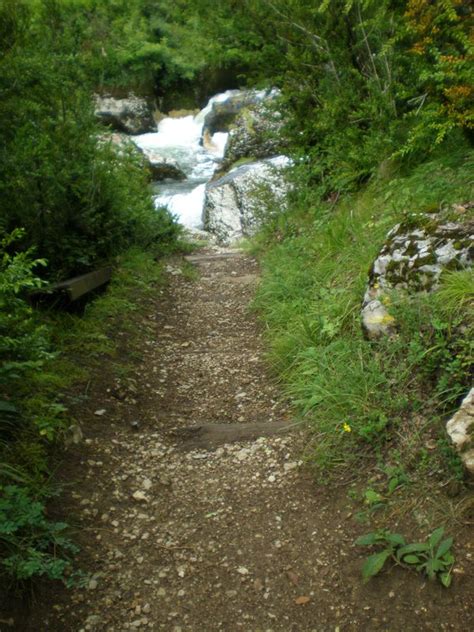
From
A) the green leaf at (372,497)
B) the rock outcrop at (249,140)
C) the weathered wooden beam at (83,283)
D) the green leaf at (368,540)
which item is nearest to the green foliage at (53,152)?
the weathered wooden beam at (83,283)

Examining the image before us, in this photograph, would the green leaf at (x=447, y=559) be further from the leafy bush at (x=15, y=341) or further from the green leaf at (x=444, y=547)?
the leafy bush at (x=15, y=341)

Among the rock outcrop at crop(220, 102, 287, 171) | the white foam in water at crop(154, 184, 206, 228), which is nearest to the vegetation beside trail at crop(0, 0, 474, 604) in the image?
the white foam in water at crop(154, 184, 206, 228)

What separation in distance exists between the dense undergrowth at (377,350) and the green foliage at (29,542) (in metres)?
1.40

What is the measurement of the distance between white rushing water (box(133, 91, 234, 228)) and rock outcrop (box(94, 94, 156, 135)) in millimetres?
444

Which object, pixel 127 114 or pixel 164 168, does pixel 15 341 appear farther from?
pixel 127 114

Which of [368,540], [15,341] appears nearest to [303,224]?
[15,341]

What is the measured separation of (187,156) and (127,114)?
399 cm

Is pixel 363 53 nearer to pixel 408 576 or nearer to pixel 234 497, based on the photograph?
pixel 234 497

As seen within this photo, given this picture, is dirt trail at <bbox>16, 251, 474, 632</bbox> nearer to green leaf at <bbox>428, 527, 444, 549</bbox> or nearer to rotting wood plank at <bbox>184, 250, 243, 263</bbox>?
green leaf at <bbox>428, 527, 444, 549</bbox>

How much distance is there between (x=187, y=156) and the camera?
1936 cm

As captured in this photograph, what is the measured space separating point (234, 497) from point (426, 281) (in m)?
1.75

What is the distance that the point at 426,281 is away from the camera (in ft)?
11.6

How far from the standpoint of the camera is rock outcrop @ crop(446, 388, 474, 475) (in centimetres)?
253

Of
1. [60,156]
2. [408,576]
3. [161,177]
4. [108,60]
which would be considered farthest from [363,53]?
[161,177]
